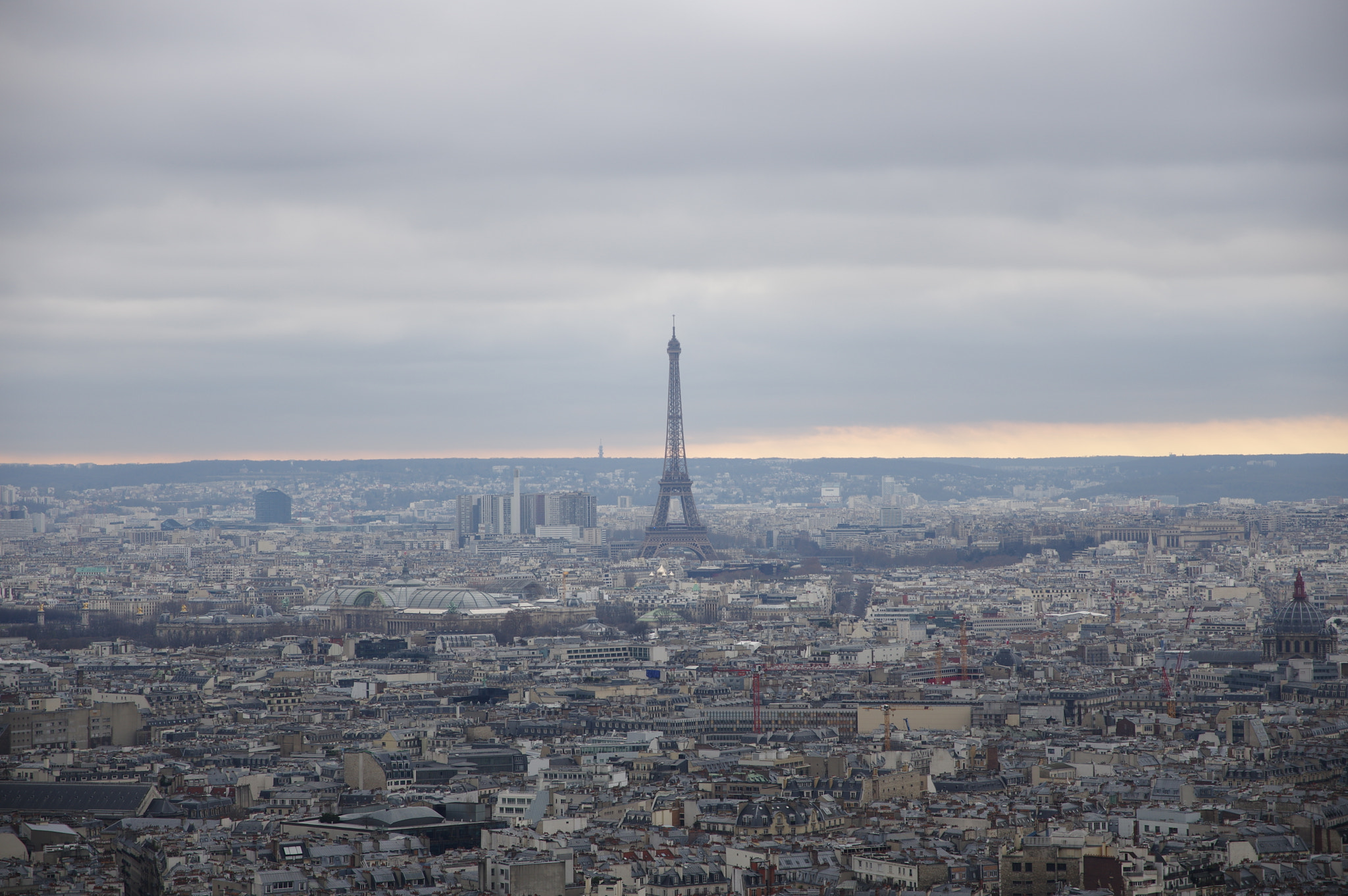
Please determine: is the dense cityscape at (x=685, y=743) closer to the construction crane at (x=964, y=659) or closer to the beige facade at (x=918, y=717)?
the beige facade at (x=918, y=717)

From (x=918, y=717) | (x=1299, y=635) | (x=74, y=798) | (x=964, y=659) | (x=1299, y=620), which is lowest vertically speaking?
(x=74, y=798)

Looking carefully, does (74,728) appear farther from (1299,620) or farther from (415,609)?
(415,609)

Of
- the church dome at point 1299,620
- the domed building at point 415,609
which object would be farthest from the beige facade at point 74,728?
the domed building at point 415,609

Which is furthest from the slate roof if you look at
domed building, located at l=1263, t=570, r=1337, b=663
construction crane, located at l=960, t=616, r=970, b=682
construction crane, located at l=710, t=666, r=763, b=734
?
domed building, located at l=1263, t=570, r=1337, b=663

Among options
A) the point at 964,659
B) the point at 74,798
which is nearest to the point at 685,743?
the point at 74,798

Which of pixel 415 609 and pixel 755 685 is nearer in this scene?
pixel 755 685

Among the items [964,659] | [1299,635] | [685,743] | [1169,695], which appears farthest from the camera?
[1299,635]
